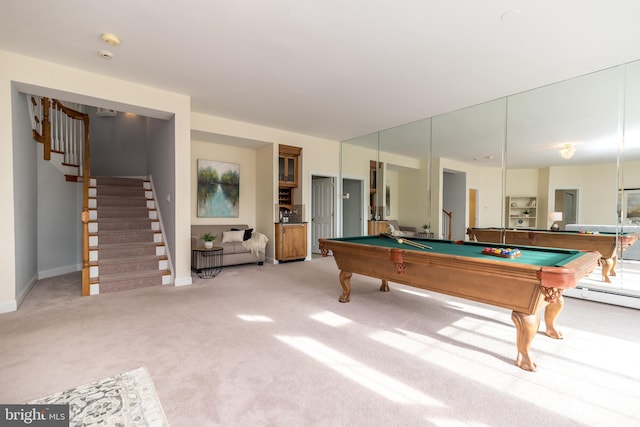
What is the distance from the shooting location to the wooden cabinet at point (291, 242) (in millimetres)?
6223

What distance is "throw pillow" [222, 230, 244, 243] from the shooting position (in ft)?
18.9

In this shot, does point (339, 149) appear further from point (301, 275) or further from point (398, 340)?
point (398, 340)

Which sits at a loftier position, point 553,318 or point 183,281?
point 553,318

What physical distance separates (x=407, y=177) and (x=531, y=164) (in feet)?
7.38

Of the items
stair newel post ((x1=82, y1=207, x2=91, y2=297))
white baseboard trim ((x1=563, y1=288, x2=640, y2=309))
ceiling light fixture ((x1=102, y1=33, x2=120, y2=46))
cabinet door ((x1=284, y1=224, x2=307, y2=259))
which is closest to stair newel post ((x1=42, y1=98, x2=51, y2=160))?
stair newel post ((x1=82, y1=207, x2=91, y2=297))

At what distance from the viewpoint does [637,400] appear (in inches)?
69.3

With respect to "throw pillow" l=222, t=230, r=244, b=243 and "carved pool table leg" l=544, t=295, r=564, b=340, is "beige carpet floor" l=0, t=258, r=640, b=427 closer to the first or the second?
"carved pool table leg" l=544, t=295, r=564, b=340

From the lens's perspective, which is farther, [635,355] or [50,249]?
[50,249]

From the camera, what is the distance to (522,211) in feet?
14.3

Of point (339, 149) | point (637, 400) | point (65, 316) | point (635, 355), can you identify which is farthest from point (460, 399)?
point (339, 149)

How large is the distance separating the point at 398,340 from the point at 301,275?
2.75 metres

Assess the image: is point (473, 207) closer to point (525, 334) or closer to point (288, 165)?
point (525, 334)

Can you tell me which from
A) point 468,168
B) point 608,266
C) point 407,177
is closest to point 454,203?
point 468,168

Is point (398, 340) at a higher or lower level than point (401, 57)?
lower
